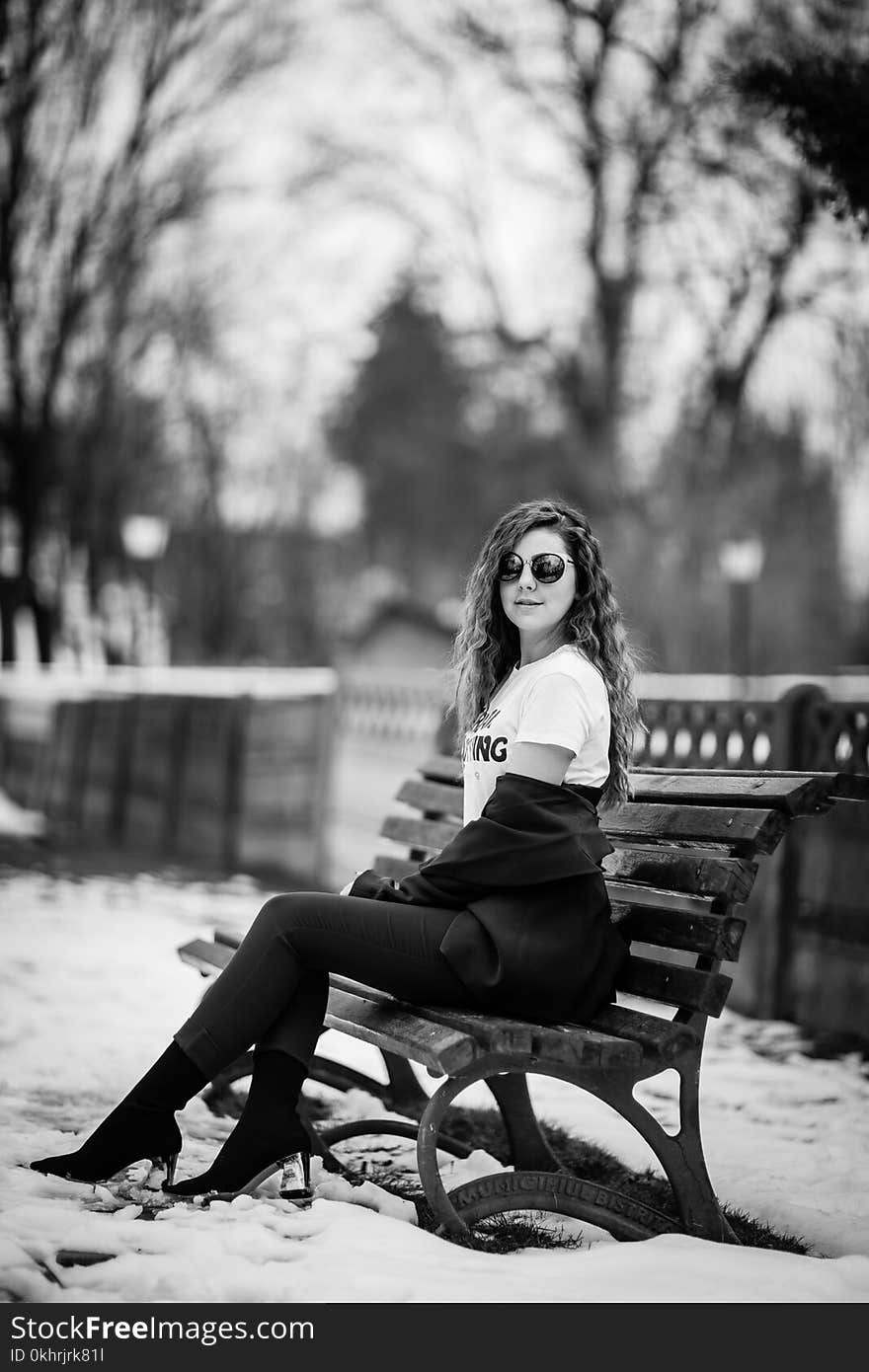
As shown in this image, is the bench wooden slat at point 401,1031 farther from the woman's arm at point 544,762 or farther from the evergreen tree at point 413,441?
the evergreen tree at point 413,441

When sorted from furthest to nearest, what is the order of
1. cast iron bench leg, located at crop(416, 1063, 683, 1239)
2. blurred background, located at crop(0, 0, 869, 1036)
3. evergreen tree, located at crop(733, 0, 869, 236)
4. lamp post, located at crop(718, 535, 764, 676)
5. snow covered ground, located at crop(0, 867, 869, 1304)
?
lamp post, located at crop(718, 535, 764, 676) → blurred background, located at crop(0, 0, 869, 1036) → evergreen tree, located at crop(733, 0, 869, 236) → cast iron bench leg, located at crop(416, 1063, 683, 1239) → snow covered ground, located at crop(0, 867, 869, 1304)

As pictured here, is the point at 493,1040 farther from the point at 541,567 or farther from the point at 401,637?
the point at 401,637

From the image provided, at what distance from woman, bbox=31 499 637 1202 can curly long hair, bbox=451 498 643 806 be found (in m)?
0.06

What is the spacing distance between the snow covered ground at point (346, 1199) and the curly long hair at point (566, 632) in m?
1.12

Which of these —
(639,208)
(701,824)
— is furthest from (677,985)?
(639,208)

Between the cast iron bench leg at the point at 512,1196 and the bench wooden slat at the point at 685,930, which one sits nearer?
the cast iron bench leg at the point at 512,1196

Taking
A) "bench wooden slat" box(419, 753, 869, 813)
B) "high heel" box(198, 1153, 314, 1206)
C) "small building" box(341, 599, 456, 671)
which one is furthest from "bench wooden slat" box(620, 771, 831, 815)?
"small building" box(341, 599, 456, 671)

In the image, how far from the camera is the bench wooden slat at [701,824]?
357cm

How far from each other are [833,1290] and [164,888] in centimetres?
704

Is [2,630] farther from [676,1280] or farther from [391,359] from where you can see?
[676,1280]

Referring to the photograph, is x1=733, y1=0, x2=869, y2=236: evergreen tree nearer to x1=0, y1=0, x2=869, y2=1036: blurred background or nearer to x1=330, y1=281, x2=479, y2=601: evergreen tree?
x1=0, y1=0, x2=869, y2=1036: blurred background

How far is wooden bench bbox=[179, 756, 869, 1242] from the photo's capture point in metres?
3.27

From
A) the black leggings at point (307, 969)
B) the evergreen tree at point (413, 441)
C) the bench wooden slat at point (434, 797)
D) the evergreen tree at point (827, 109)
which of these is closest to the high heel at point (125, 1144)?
the black leggings at point (307, 969)

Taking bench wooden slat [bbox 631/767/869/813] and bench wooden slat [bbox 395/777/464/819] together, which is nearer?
bench wooden slat [bbox 631/767/869/813]
